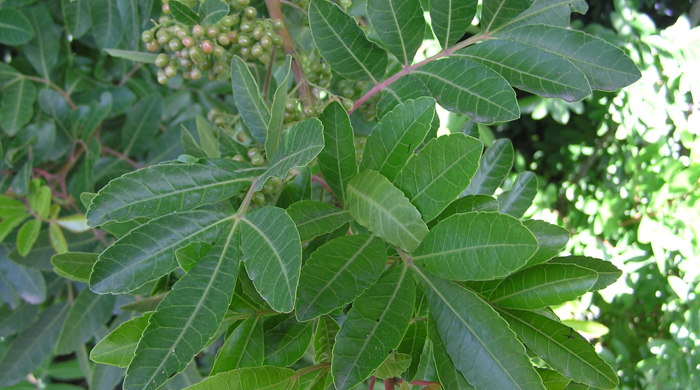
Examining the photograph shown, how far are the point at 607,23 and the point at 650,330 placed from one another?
A: 3.26 ft

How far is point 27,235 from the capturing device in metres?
1.00

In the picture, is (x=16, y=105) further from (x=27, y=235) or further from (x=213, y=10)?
(x=213, y=10)

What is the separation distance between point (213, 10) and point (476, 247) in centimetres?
42

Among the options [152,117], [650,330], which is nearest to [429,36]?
[152,117]

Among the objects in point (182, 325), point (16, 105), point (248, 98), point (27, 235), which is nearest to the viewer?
point (182, 325)

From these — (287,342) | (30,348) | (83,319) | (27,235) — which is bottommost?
(30,348)

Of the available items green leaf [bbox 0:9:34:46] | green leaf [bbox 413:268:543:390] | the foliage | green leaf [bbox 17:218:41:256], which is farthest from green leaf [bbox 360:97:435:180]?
green leaf [bbox 0:9:34:46]

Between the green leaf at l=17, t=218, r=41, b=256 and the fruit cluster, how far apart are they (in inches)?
14.5

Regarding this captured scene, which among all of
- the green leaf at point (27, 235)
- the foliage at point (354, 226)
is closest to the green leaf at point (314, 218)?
the foliage at point (354, 226)

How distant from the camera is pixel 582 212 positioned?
66.2 inches

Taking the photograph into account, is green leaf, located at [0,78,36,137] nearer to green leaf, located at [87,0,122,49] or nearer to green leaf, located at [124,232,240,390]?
green leaf, located at [87,0,122,49]

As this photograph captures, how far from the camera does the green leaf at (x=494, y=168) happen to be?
715 millimetres

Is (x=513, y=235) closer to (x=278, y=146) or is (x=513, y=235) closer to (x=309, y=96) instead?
(x=278, y=146)

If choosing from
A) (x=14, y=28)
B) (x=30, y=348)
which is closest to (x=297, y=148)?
(x=14, y=28)
